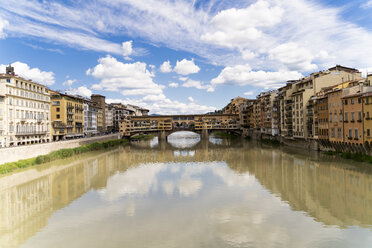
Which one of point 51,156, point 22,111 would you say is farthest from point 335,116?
point 22,111

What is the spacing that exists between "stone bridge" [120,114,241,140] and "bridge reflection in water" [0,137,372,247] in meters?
58.1

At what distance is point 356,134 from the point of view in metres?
38.7

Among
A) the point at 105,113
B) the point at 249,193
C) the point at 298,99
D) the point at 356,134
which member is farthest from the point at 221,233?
the point at 105,113

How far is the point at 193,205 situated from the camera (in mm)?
22453

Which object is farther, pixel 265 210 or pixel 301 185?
pixel 301 185

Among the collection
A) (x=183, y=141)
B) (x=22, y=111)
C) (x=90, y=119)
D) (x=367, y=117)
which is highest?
(x=22, y=111)

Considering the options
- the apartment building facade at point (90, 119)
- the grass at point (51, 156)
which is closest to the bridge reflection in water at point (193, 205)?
Answer: the grass at point (51, 156)

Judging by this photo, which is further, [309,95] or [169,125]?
[169,125]

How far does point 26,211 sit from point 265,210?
17.9 m

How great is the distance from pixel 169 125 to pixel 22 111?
52134mm

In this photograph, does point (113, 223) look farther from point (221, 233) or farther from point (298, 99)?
point (298, 99)

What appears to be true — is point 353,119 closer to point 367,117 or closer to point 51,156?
point 367,117

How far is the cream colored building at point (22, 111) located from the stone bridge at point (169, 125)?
117ft

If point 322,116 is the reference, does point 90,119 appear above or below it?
above
